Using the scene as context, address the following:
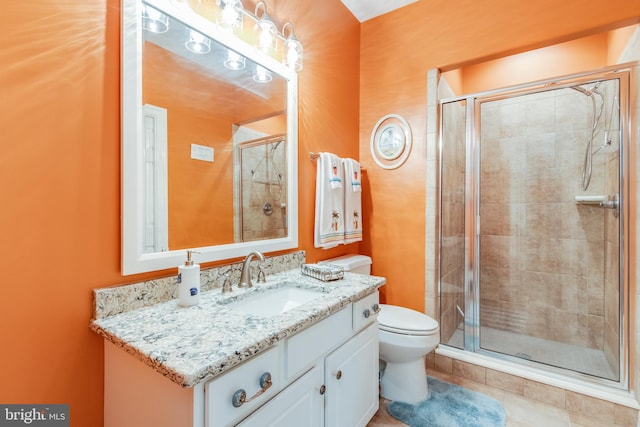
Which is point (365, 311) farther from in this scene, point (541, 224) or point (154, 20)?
point (541, 224)

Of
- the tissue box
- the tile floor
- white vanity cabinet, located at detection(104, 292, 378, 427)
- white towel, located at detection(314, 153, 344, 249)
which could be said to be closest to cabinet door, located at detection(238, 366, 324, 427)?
white vanity cabinet, located at detection(104, 292, 378, 427)

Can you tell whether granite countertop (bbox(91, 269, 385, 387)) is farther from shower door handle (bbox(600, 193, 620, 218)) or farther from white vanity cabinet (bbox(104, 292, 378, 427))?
shower door handle (bbox(600, 193, 620, 218))

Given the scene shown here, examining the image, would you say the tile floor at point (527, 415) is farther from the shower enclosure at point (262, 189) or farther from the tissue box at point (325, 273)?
the shower enclosure at point (262, 189)

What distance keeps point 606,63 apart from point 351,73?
1.95m

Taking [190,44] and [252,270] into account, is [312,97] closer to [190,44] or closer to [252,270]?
[190,44]

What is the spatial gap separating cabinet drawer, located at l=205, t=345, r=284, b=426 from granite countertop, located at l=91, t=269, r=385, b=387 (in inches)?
1.4

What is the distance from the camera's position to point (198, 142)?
1291mm

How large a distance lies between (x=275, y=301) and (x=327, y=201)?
31.9 inches

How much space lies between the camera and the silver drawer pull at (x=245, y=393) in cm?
76

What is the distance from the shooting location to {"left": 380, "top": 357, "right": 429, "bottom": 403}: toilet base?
5.76 ft

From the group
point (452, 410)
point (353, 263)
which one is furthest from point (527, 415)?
point (353, 263)

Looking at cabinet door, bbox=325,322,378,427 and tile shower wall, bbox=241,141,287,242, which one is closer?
cabinet door, bbox=325,322,378,427

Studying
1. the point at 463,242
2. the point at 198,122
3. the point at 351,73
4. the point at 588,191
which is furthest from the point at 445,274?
the point at 198,122

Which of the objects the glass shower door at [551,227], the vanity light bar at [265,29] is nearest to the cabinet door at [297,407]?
the vanity light bar at [265,29]
